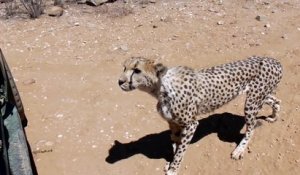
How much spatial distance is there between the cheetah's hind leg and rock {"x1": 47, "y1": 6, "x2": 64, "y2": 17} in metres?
4.80

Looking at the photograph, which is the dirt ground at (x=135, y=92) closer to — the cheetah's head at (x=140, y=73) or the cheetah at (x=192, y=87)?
the cheetah at (x=192, y=87)

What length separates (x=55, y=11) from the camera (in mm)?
9453

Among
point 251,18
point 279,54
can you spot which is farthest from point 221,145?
point 251,18

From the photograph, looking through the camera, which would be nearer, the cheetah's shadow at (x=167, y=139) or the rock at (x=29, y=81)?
the cheetah's shadow at (x=167, y=139)

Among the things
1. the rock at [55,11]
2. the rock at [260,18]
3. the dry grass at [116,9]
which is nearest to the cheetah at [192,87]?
the rock at [260,18]

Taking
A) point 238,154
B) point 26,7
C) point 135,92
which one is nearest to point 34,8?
point 26,7

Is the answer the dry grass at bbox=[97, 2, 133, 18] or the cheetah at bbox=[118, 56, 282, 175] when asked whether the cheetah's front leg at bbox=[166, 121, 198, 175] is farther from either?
the dry grass at bbox=[97, 2, 133, 18]

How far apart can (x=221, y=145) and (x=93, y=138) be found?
150cm

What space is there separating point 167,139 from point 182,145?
2.15ft

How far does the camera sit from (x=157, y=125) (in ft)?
20.6

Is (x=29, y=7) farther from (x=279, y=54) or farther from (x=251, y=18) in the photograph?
(x=279, y=54)

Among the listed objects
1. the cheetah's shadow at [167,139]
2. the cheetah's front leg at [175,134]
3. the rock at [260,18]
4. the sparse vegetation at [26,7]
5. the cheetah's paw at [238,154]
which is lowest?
the sparse vegetation at [26,7]

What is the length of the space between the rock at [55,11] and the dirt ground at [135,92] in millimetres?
97

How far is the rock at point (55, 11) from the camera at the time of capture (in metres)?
9.44
